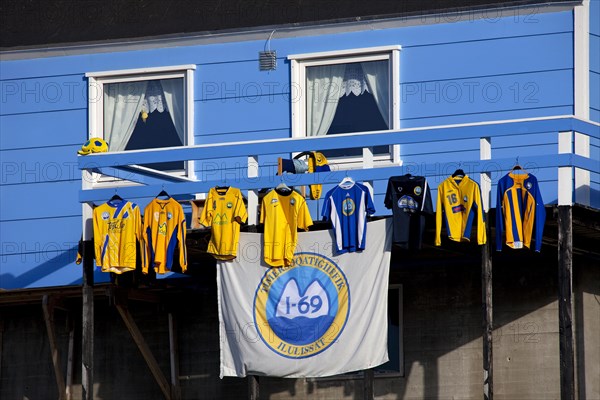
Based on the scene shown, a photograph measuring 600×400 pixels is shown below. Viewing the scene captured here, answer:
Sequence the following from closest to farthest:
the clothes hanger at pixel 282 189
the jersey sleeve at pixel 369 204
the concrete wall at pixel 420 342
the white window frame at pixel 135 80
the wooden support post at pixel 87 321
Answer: the jersey sleeve at pixel 369 204 → the clothes hanger at pixel 282 189 → the wooden support post at pixel 87 321 → the concrete wall at pixel 420 342 → the white window frame at pixel 135 80

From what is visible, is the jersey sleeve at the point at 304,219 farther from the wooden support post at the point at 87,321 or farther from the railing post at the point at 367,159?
the wooden support post at the point at 87,321

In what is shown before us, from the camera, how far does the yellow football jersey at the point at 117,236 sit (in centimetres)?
1964

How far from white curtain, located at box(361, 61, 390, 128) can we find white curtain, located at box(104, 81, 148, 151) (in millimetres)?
3357

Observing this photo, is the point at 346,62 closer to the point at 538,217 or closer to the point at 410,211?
the point at 410,211

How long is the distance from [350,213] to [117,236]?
3108 mm

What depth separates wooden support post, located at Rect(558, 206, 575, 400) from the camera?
17.6 metres

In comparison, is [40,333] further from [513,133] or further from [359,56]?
[513,133]

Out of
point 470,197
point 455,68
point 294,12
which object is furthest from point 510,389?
point 294,12

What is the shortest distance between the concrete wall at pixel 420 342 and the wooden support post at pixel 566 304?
2.02 m

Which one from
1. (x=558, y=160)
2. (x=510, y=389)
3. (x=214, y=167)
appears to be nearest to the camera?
(x=558, y=160)

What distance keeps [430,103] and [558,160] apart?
3000mm

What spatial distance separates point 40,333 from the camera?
22.3 metres

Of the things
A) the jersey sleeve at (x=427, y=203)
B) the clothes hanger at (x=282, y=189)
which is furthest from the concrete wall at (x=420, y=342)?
the clothes hanger at (x=282, y=189)

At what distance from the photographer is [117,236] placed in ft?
64.6
